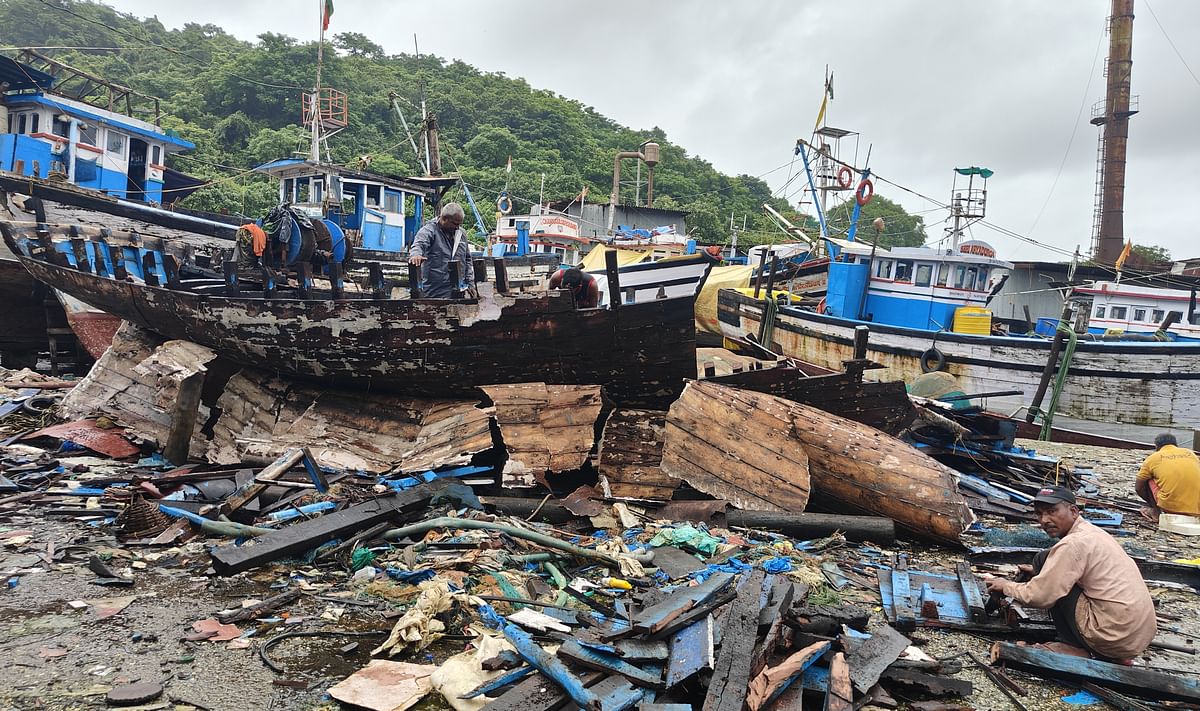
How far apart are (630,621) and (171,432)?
238 inches

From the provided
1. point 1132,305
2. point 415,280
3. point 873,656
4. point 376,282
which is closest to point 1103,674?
point 873,656

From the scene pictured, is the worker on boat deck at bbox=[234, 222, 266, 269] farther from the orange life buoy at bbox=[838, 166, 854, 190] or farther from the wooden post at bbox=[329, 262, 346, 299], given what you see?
the orange life buoy at bbox=[838, 166, 854, 190]

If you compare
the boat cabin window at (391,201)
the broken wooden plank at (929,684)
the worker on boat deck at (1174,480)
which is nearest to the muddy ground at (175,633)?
the broken wooden plank at (929,684)

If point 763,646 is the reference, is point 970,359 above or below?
above

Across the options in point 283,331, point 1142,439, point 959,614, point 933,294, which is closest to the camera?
point 959,614

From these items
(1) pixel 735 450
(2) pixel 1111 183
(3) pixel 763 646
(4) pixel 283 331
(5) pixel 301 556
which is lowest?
(5) pixel 301 556

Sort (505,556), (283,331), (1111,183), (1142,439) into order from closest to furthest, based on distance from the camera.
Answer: (505,556), (283,331), (1142,439), (1111,183)

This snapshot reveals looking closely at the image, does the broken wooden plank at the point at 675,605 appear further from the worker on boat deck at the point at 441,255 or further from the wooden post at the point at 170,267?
the wooden post at the point at 170,267

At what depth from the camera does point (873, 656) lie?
11.5 feet

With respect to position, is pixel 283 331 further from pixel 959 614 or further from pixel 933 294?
pixel 933 294

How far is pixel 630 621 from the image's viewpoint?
3.67 m

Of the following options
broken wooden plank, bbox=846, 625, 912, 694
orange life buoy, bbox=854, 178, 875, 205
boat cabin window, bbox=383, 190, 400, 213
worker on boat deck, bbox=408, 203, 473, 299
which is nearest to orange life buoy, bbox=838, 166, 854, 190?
orange life buoy, bbox=854, 178, 875, 205

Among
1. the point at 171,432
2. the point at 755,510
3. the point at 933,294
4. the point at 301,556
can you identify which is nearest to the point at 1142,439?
the point at 933,294

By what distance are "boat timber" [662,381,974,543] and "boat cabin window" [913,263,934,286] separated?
33.7ft
